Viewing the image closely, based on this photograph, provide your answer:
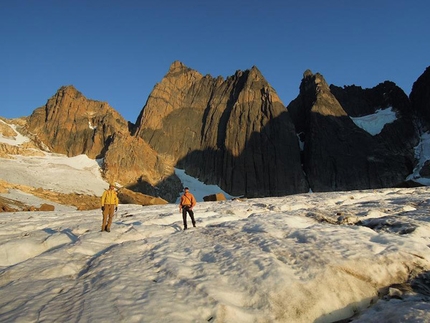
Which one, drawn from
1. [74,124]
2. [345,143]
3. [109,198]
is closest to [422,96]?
[345,143]

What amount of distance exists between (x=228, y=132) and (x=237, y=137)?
13.2 ft

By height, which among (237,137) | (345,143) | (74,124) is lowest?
(345,143)

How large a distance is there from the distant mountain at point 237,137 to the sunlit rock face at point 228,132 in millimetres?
380

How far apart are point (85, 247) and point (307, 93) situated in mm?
139640

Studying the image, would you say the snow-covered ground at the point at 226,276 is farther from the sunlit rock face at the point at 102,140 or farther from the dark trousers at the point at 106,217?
the sunlit rock face at the point at 102,140

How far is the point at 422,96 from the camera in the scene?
140 metres

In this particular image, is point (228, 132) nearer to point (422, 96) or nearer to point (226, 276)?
point (422, 96)

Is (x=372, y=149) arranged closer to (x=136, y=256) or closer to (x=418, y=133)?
(x=418, y=133)

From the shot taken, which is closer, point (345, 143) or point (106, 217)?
point (106, 217)

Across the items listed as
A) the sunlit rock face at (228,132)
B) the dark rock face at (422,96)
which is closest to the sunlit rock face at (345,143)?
the dark rock face at (422,96)

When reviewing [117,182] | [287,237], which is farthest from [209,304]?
[117,182]

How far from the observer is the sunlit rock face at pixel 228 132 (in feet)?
375

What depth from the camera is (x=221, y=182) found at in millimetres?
114562

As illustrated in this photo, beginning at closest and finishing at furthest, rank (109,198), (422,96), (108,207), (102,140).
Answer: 1. (108,207)
2. (109,198)
3. (102,140)
4. (422,96)
